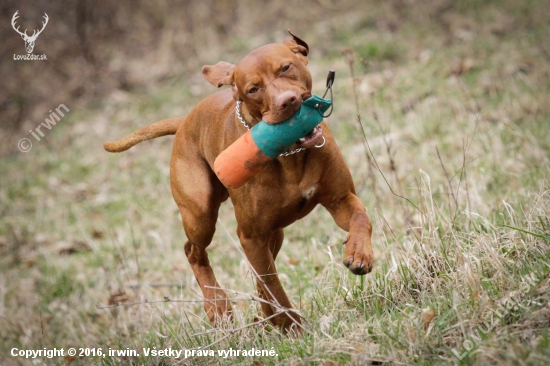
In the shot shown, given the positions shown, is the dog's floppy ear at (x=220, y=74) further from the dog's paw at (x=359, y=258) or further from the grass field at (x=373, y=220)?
the dog's paw at (x=359, y=258)

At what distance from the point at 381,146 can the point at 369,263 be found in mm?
3822

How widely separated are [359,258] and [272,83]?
94 cm

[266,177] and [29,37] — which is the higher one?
[29,37]

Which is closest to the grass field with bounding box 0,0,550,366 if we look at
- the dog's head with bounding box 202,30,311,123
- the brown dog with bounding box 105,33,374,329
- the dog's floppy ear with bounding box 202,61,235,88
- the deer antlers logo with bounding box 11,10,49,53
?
the brown dog with bounding box 105,33,374,329

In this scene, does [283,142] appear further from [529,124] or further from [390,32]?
[390,32]

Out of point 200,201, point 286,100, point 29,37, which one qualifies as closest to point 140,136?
point 200,201

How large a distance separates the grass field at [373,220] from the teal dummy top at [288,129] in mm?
581

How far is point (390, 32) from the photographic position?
9484 mm

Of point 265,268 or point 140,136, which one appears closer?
point 265,268

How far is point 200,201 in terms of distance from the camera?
382 cm

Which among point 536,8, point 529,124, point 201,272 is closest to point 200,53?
point 536,8

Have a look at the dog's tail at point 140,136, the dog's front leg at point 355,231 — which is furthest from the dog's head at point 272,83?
the dog's tail at point 140,136

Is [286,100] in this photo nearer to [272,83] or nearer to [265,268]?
[272,83]

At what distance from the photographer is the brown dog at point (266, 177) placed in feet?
9.62
